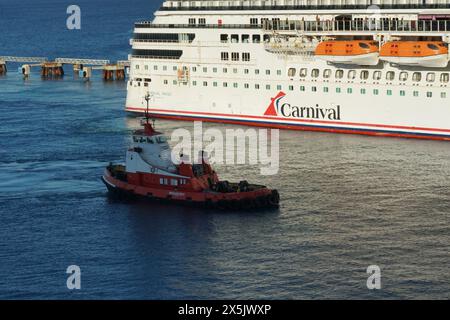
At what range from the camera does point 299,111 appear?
246 ft

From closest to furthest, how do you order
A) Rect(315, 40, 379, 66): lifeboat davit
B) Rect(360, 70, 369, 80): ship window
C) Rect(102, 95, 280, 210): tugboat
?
Rect(102, 95, 280, 210): tugboat → Rect(315, 40, 379, 66): lifeboat davit → Rect(360, 70, 369, 80): ship window

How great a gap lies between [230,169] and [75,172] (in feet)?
30.4

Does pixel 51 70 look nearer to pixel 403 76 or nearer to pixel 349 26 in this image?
pixel 349 26

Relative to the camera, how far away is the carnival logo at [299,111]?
7331cm

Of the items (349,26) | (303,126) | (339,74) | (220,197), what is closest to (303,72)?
(339,74)

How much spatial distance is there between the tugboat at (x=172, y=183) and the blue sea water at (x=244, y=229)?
81cm

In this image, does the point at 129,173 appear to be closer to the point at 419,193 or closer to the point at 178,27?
the point at 419,193

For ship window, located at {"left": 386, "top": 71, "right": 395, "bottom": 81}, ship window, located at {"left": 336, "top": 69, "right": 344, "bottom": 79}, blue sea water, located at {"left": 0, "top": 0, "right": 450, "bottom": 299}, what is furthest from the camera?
ship window, located at {"left": 336, "top": 69, "right": 344, "bottom": 79}

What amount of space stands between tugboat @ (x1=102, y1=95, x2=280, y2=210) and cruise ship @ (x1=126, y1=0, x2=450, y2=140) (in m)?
20.1

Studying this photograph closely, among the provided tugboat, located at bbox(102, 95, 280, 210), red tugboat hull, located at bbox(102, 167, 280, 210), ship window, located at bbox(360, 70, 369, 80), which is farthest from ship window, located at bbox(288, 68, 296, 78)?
red tugboat hull, located at bbox(102, 167, 280, 210)

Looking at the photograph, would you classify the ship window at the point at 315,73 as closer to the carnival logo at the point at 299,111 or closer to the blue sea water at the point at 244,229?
the carnival logo at the point at 299,111

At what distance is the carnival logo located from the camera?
73312 mm

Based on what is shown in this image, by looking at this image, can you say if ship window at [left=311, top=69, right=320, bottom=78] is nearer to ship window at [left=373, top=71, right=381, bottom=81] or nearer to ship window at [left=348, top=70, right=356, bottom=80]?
ship window at [left=348, top=70, right=356, bottom=80]

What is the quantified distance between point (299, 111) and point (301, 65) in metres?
3.36
